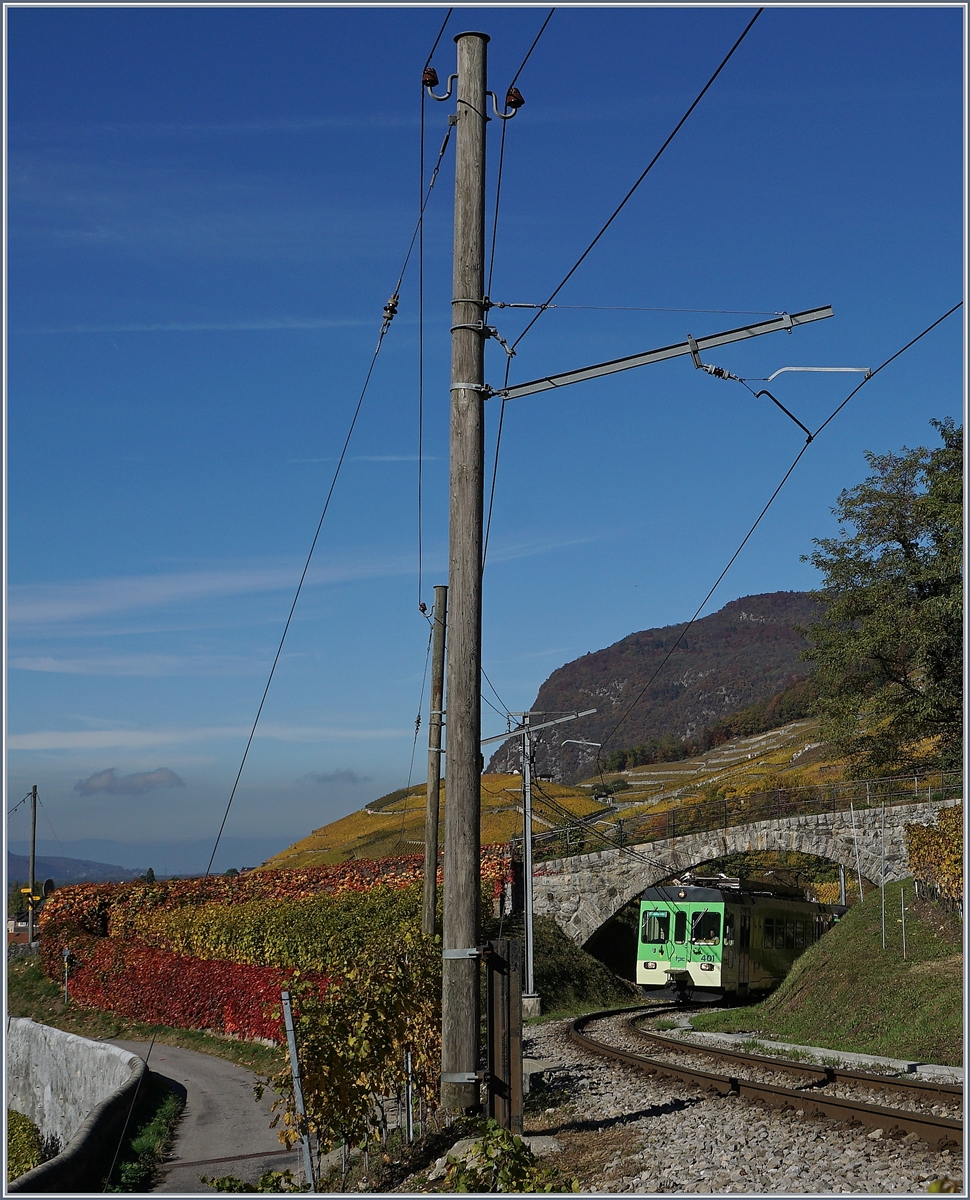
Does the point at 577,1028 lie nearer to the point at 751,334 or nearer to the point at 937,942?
the point at 937,942

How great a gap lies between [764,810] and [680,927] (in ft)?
27.6

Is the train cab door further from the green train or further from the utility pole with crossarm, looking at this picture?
the utility pole with crossarm

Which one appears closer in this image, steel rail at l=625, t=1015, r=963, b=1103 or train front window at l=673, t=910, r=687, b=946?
steel rail at l=625, t=1015, r=963, b=1103

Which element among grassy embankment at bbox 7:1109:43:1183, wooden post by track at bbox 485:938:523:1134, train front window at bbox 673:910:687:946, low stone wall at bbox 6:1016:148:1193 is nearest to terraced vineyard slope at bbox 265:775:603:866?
train front window at bbox 673:910:687:946

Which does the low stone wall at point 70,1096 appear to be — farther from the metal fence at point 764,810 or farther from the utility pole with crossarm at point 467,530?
the metal fence at point 764,810

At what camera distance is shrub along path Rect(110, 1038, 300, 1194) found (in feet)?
42.8

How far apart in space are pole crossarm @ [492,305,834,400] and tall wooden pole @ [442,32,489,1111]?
14.9 inches

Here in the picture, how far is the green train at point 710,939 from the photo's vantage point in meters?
27.7

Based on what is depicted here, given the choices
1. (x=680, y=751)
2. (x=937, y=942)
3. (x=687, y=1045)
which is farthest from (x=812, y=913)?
(x=680, y=751)

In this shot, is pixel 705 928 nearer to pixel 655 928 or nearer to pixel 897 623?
pixel 655 928

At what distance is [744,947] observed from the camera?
93.0 ft

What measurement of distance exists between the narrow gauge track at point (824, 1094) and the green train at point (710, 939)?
39.3 feet

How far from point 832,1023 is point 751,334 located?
1417 cm

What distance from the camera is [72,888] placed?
3794 centimetres
